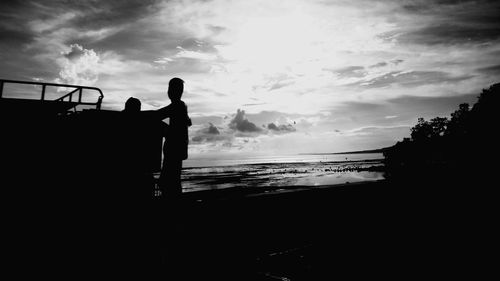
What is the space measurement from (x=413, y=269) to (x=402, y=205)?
288cm

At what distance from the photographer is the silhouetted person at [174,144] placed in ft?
10.1

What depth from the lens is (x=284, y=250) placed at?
3.67 metres

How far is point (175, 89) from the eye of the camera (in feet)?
11.1

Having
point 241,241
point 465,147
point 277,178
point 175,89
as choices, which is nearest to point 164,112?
point 175,89

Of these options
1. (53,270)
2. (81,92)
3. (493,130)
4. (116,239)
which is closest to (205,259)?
(116,239)

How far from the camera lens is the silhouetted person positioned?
3073 millimetres

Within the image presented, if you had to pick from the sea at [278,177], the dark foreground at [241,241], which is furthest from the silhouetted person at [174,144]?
the sea at [278,177]

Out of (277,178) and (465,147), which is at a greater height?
(465,147)

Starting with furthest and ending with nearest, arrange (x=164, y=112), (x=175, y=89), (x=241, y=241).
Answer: (x=241, y=241) < (x=175, y=89) < (x=164, y=112)

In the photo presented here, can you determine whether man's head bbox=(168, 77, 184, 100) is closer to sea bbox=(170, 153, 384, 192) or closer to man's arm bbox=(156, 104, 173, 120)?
man's arm bbox=(156, 104, 173, 120)

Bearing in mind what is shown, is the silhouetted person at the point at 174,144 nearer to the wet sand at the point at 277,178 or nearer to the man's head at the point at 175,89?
the man's head at the point at 175,89

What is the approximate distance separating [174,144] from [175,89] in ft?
2.57

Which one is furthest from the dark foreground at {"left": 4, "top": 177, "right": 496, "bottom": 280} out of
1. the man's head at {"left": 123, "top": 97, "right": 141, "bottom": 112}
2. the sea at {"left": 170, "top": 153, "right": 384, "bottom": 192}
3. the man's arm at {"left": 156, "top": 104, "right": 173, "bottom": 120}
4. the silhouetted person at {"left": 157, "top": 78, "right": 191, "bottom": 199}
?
the sea at {"left": 170, "top": 153, "right": 384, "bottom": 192}

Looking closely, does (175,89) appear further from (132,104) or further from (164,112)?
(132,104)
